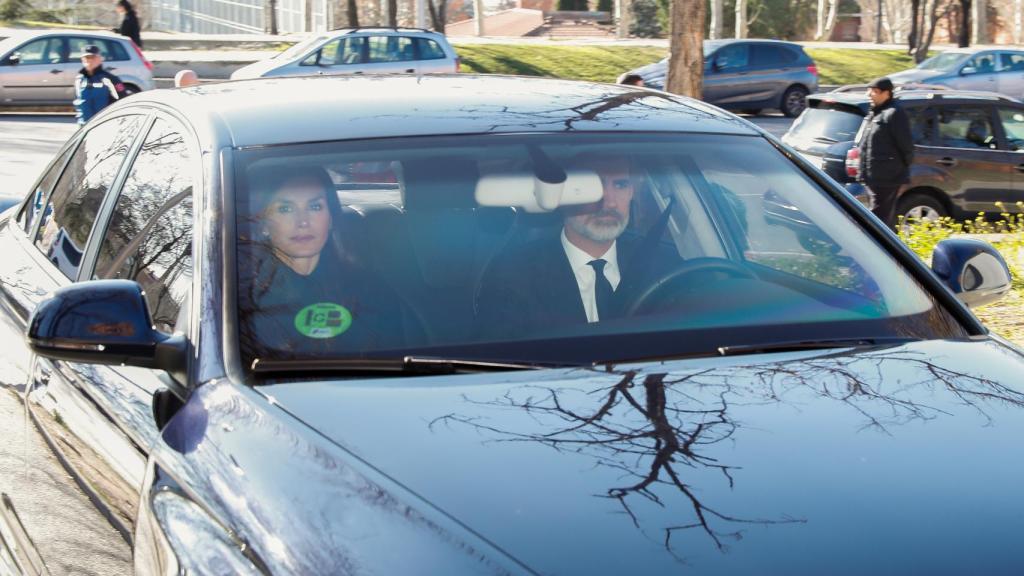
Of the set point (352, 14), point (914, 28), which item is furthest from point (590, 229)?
point (914, 28)

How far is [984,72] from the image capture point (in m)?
31.1

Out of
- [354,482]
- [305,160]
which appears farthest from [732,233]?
[354,482]

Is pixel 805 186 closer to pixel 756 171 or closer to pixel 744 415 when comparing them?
pixel 756 171

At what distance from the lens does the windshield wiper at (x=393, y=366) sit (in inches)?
113

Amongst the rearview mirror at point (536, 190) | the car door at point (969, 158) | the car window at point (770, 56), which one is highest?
the rearview mirror at point (536, 190)

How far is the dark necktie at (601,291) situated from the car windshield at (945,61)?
29306 millimetres

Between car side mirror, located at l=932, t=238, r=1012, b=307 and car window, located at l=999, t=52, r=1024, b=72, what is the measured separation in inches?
1143

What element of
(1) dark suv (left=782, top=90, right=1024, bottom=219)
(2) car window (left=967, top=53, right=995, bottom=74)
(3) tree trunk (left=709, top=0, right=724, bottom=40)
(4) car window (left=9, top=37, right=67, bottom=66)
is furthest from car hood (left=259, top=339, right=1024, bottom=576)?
(3) tree trunk (left=709, top=0, right=724, bottom=40)

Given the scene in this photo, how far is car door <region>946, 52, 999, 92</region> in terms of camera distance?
101ft

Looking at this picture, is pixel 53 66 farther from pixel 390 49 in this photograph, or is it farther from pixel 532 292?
pixel 532 292

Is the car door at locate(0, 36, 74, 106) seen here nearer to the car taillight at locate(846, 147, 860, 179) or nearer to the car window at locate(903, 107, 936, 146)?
the car taillight at locate(846, 147, 860, 179)

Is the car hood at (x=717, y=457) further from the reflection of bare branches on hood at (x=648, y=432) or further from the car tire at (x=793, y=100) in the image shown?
the car tire at (x=793, y=100)

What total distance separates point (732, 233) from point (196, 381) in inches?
70.8

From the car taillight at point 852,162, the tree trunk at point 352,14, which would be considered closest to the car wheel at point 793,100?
the tree trunk at point 352,14
